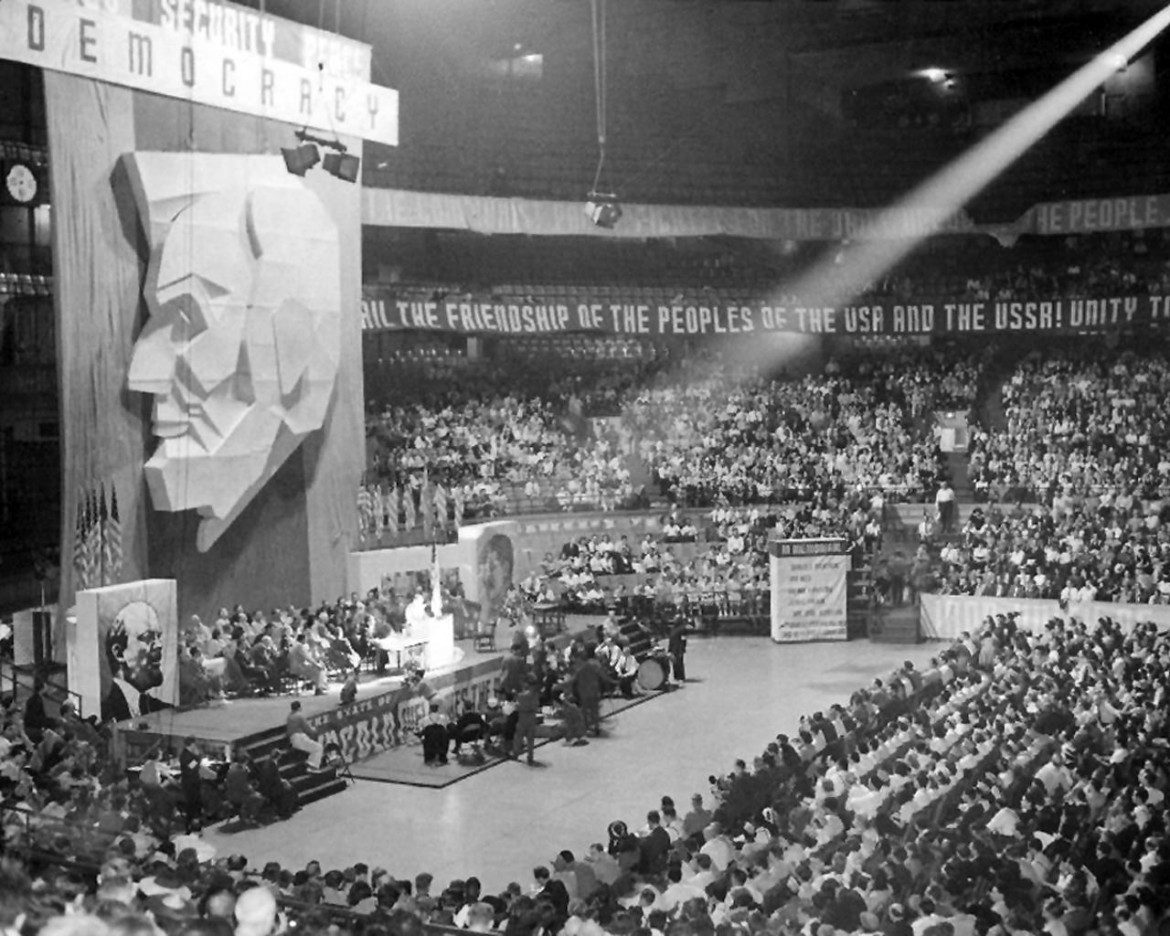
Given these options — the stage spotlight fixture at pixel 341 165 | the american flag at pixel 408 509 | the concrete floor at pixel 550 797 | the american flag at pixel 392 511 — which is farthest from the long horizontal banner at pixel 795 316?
the concrete floor at pixel 550 797

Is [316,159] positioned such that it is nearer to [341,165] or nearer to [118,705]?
[341,165]

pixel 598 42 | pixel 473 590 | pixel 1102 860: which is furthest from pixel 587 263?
pixel 1102 860

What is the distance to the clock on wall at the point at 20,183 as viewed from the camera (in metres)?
26.6

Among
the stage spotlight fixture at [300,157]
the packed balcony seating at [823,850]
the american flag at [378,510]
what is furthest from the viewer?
the american flag at [378,510]

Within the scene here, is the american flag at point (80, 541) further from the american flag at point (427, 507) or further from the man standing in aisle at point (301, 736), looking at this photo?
the american flag at point (427, 507)

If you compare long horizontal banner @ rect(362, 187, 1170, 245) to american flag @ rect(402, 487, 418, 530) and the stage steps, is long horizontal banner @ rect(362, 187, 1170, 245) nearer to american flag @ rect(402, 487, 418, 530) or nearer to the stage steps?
american flag @ rect(402, 487, 418, 530)

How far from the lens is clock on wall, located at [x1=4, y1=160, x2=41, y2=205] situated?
26609 mm

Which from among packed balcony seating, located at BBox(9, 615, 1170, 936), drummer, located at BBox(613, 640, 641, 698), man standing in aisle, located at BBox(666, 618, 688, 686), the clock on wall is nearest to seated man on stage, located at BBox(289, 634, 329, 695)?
packed balcony seating, located at BBox(9, 615, 1170, 936)

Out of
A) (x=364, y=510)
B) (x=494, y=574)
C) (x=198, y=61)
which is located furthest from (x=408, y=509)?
(x=198, y=61)

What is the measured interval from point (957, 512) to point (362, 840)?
18.5m

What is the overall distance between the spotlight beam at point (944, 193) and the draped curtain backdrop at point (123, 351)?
17.8 m

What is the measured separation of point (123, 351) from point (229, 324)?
176 centimetres

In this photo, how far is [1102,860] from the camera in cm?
1109

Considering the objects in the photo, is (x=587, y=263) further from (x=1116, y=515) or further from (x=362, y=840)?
(x=362, y=840)
